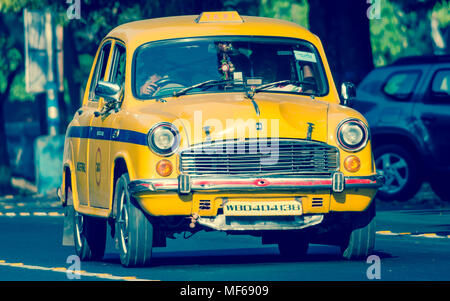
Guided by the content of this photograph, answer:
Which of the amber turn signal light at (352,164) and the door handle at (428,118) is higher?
the amber turn signal light at (352,164)

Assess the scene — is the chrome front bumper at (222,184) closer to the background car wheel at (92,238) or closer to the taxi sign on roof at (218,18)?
the background car wheel at (92,238)

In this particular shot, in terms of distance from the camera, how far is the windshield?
41.4 ft

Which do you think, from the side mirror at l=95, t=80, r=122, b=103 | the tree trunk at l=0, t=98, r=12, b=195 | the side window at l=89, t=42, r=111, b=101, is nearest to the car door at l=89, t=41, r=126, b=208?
the side mirror at l=95, t=80, r=122, b=103

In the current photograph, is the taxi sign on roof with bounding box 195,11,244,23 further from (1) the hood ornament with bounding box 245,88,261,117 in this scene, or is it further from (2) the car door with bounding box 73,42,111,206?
(2) the car door with bounding box 73,42,111,206

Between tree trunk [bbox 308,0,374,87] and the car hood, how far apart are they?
11984 millimetres

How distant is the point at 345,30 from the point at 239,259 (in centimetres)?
1125

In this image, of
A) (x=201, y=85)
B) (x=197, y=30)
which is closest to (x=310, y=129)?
(x=201, y=85)

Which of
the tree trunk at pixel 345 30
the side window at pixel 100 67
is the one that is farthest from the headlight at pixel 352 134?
the tree trunk at pixel 345 30

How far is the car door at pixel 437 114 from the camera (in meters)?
20.4

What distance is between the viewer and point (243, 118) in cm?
1157

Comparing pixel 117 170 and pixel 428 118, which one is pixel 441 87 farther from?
pixel 117 170

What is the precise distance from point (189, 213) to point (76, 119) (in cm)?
282
